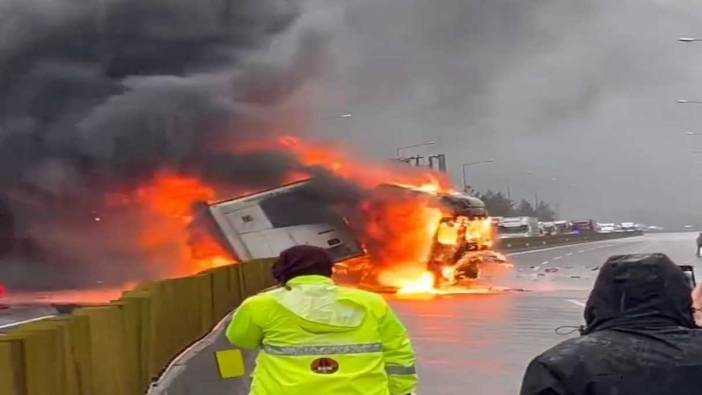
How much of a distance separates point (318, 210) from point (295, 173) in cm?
255

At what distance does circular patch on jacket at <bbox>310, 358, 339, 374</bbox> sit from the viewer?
15.3 feet

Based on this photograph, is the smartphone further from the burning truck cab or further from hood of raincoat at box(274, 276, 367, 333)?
the burning truck cab

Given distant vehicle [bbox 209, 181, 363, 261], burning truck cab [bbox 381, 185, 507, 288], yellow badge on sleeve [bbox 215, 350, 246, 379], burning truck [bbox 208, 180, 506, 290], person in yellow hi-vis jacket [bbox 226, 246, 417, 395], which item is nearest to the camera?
person in yellow hi-vis jacket [bbox 226, 246, 417, 395]

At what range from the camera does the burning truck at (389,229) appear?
1036 inches

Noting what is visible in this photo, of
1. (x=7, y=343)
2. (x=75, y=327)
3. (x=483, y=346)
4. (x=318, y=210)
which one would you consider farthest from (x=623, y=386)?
(x=318, y=210)

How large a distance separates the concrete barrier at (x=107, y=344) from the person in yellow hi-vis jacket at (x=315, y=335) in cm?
111

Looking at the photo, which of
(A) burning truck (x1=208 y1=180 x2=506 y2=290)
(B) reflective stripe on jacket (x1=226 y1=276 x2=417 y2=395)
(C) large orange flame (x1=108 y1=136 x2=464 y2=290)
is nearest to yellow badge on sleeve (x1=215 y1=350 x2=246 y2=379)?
(B) reflective stripe on jacket (x1=226 y1=276 x2=417 y2=395)

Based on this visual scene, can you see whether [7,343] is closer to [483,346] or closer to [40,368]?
[40,368]

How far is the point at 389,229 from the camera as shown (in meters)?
27.7

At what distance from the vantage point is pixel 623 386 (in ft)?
9.05

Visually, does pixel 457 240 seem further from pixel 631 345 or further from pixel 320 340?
pixel 631 345

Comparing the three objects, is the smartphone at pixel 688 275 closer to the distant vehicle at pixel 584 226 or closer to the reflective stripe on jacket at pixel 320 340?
the reflective stripe on jacket at pixel 320 340

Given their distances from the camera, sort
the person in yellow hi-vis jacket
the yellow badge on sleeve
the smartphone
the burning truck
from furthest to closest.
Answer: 1. the burning truck
2. the yellow badge on sleeve
3. the person in yellow hi-vis jacket
4. the smartphone

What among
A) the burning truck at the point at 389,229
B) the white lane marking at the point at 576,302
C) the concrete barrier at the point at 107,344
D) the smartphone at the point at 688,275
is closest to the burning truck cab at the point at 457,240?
the burning truck at the point at 389,229
